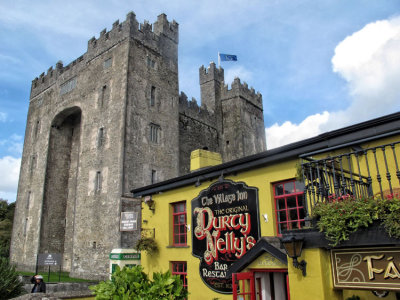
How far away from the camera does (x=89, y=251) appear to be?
880 inches

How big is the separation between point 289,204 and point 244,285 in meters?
2.47

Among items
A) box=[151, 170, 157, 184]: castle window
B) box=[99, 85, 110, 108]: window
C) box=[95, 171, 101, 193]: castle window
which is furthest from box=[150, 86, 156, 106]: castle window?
box=[95, 171, 101, 193]: castle window

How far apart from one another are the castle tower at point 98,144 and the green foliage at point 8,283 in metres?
9.91

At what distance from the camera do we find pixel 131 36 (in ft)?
82.7

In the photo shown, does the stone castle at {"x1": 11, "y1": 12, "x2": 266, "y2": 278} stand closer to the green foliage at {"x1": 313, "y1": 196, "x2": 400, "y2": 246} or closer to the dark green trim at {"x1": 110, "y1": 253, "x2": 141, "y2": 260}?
the dark green trim at {"x1": 110, "y1": 253, "x2": 141, "y2": 260}

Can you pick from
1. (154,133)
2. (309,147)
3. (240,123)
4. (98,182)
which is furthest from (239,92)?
(309,147)

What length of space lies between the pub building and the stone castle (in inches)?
322

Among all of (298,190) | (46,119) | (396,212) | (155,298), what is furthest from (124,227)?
(46,119)

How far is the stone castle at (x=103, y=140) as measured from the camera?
2255 cm

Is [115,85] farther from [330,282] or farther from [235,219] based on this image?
[330,282]

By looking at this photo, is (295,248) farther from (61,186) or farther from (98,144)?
(61,186)

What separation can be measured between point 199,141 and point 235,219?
21220 millimetres

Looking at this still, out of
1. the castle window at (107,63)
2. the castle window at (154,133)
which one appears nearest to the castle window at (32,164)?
the castle window at (107,63)

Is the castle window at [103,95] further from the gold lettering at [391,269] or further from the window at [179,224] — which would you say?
the gold lettering at [391,269]
